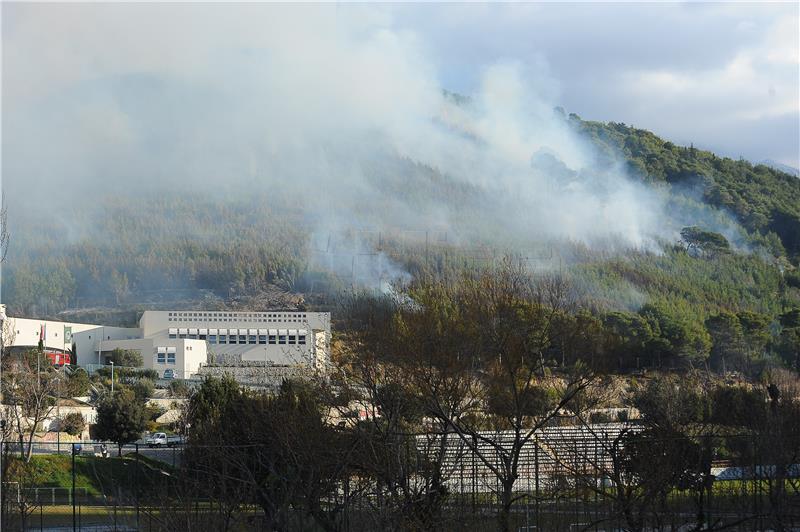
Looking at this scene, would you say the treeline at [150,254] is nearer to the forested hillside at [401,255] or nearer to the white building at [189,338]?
the forested hillside at [401,255]

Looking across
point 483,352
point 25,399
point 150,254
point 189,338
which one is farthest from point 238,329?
point 483,352

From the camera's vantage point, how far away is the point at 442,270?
90.6 metres

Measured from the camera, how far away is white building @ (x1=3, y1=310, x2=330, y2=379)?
2606 inches

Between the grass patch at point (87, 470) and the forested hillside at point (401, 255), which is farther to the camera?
the forested hillside at point (401, 255)

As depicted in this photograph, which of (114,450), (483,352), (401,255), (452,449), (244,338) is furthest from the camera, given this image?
(401,255)

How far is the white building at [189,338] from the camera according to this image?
6619 centimetres

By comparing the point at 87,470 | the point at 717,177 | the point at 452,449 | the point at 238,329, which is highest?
the point at 717,177

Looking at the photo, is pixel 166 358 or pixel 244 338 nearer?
pixel 166 358

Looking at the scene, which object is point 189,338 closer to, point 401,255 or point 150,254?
point 401,255

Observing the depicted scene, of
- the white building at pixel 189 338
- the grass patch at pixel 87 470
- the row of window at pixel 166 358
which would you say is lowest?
the grass patch at pixel 87 470

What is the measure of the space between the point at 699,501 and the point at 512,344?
4.27 m

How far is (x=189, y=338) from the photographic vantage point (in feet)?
237

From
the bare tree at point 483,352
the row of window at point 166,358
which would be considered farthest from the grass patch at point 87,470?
the row of window at point 166,358

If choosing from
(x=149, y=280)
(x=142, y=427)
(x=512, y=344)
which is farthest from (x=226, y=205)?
(x=512, y=344)
